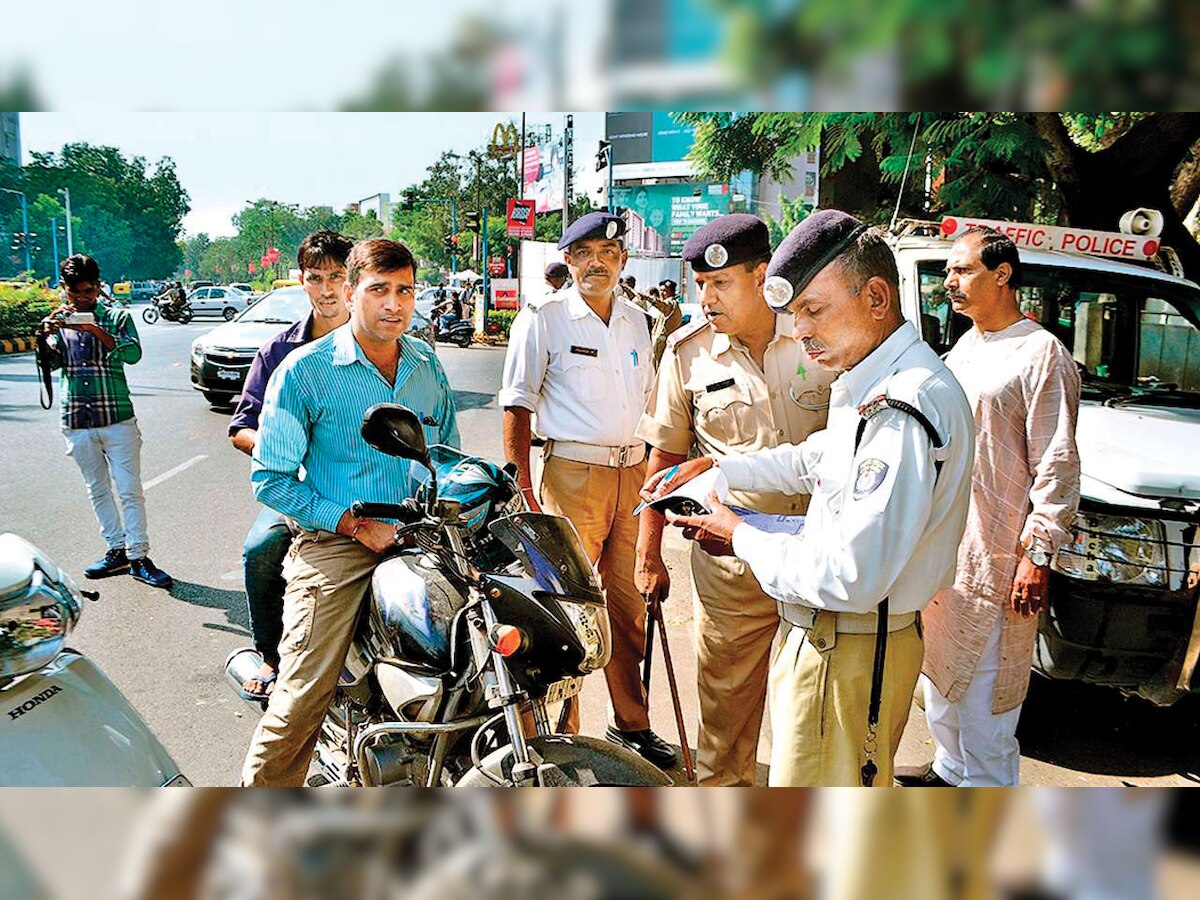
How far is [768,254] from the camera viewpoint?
9.01ft

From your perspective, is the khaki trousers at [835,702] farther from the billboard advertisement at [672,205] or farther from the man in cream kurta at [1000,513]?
the billboard advertisement at [672,205]

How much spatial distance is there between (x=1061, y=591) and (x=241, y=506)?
298cm

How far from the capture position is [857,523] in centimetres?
183

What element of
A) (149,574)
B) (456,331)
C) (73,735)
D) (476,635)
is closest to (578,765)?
(476,635)

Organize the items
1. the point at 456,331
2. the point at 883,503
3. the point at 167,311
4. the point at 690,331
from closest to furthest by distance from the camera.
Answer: the point at 883,503 → the point at 690,331 → the point at 167,311 → the point at 456,331

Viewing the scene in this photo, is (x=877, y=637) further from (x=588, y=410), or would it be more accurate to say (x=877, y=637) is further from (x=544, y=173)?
(x=544, y=173)

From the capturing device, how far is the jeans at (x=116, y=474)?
3.28 metres

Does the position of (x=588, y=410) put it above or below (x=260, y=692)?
above

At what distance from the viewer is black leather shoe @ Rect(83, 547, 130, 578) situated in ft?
10.4

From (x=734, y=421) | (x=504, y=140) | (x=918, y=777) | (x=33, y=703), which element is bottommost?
(x=918, y=777)

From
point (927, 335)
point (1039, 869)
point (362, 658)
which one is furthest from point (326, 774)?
point (927, 335)

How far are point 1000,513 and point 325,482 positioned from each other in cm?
197

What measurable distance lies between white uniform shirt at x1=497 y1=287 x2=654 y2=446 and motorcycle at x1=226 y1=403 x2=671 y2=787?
4.13 ft

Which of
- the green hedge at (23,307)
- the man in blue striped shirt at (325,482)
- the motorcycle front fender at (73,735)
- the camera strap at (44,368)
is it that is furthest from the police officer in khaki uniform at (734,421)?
the camera strap at (44,368)
